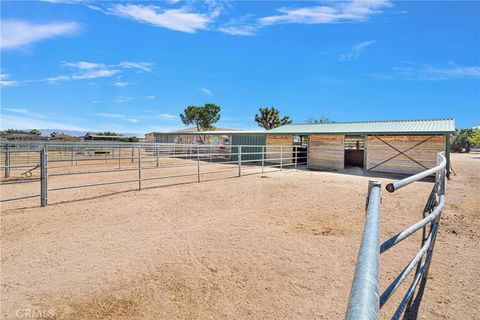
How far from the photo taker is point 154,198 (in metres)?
6.88

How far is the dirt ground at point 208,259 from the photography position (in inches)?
99.0

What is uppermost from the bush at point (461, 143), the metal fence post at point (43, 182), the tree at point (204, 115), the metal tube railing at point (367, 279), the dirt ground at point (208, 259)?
the tree at point (204, 115)

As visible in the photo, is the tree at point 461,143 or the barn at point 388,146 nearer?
the barn at point 388,146

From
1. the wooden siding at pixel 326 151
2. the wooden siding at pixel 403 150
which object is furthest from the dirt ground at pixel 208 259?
the wooden siding at pixel 326 151

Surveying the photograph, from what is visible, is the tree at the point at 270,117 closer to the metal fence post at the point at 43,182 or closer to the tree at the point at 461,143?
the tree at the point at 461,143

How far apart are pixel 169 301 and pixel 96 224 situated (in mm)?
2850

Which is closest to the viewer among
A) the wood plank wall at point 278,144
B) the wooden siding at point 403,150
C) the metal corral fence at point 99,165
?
the metal corral fence at point 99,165

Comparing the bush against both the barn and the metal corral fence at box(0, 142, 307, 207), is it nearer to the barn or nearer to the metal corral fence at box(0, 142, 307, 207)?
the barn

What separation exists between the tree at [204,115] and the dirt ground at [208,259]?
4250 cm

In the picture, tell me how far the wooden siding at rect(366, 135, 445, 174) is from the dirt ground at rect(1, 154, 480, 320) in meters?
7.97

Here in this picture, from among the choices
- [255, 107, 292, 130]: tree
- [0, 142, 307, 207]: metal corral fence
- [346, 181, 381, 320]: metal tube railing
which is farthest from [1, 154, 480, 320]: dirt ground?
[255, 107, 292, 130]: tree

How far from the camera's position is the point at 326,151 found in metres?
16.7

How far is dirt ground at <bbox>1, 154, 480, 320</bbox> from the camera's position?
2.52 m

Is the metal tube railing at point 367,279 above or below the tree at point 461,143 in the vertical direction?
below
